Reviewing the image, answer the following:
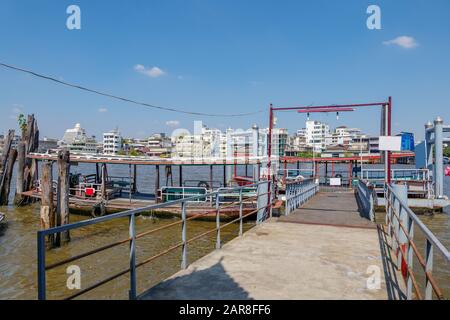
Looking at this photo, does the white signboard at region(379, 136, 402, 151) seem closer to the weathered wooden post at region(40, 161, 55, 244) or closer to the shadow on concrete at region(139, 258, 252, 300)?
the shadow on concrete at region(139, 258, 252, 300)

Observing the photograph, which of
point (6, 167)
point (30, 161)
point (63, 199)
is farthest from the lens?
point (30, 161)

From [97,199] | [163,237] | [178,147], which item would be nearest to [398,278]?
[163,237]

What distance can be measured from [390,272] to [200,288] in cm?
287

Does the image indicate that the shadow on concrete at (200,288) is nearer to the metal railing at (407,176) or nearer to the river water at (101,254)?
the river water at (101,254)

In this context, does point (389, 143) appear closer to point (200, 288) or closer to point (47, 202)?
point (200, 288)

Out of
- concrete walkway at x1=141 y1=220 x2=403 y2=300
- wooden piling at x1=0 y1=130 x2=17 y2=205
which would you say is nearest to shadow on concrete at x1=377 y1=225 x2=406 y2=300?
concrete walkway at x1=141 y1=220 x2=403 y2=300

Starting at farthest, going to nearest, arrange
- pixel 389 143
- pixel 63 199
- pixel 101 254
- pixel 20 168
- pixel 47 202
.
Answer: pixel 20 168 → pixel 63 199 → pixel 47 202 → pixel 101 254 → pixel 389 143

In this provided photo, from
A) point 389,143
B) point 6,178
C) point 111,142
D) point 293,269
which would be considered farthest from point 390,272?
point 111,142

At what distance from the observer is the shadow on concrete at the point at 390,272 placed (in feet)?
13.7

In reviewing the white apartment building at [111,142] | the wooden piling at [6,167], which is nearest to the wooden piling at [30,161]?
the wooden piling at [6,167]

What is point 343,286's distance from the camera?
14.5ft

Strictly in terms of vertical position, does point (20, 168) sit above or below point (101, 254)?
above

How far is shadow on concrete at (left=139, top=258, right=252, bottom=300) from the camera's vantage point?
4.07 metres

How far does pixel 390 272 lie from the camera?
502 cm
